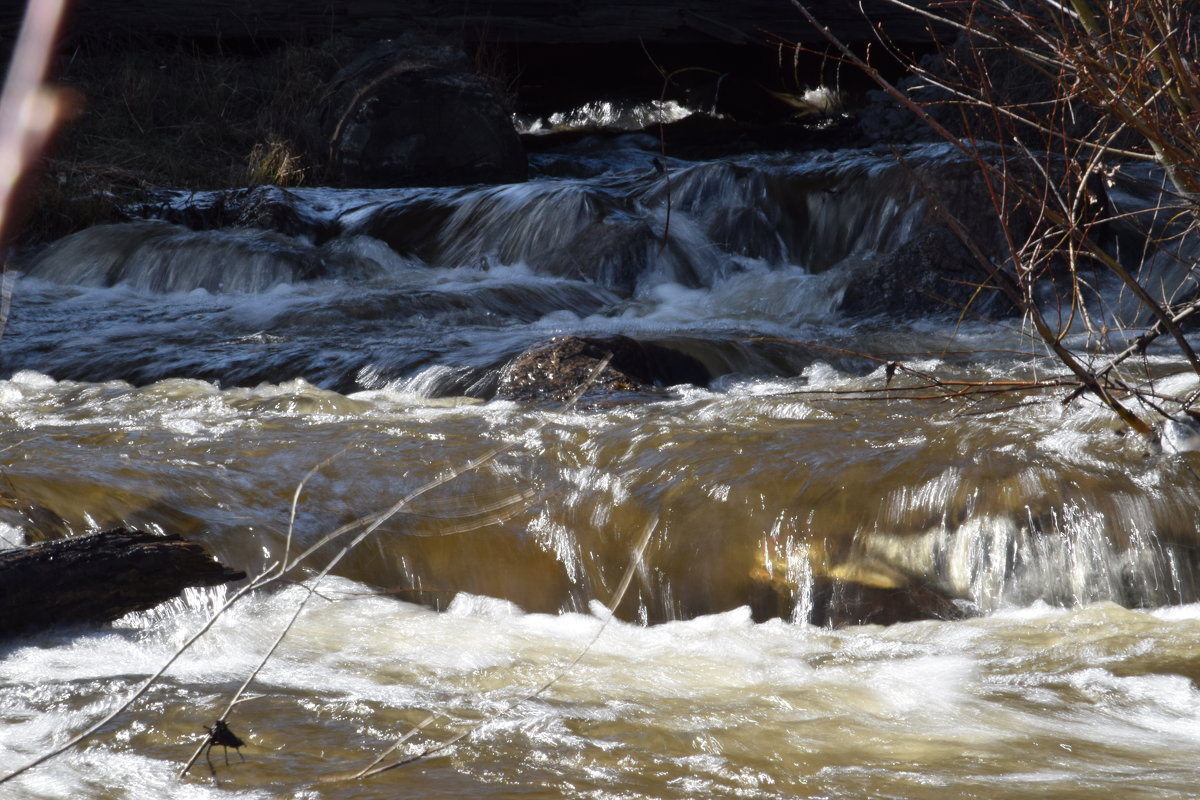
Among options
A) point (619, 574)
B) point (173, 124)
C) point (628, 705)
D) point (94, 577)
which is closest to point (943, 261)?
point (619, 574)

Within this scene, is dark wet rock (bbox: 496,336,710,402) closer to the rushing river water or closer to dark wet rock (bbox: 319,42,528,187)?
the rushing river water

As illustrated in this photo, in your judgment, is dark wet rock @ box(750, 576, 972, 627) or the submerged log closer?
the submerged log

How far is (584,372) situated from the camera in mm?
5355

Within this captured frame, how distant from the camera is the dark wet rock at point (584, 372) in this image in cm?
528

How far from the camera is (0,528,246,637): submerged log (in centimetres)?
291

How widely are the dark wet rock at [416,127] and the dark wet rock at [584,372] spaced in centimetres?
654

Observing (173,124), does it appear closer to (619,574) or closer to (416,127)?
(416,127)

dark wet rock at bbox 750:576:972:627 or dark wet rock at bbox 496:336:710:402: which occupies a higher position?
dark wet rock at bbox 496:336:710:402

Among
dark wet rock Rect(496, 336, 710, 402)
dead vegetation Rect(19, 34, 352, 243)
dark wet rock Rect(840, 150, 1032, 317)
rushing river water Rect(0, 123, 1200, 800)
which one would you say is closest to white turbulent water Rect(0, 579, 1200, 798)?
rushing river water Rect(0, 123, 1200, 800)

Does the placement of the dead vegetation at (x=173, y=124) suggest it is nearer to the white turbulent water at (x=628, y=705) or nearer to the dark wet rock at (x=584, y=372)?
the dark wet rock at (x=584, y=372)

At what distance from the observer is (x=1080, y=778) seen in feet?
7.35

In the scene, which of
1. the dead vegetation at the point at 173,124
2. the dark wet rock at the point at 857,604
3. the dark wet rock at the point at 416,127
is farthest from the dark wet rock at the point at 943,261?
the dead vegetation at the point at 173,124

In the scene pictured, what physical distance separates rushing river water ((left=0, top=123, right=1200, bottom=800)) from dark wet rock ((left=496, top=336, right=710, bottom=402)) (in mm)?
145

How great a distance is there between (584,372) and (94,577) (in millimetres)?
2690
